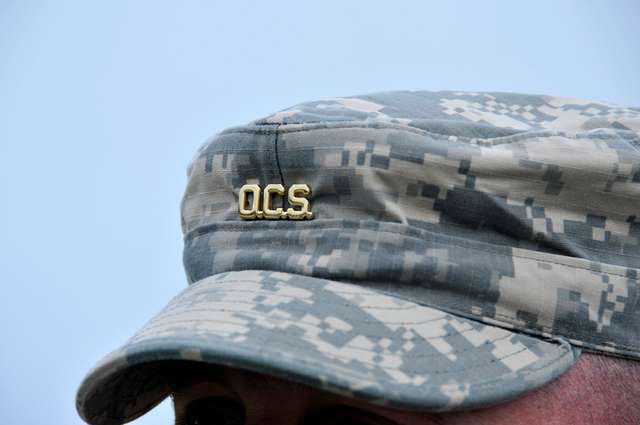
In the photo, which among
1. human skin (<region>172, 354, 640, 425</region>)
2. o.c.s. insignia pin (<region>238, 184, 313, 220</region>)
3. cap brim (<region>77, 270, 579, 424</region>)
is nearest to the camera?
cap brim (<region>77, 270, 579, 424</region>)

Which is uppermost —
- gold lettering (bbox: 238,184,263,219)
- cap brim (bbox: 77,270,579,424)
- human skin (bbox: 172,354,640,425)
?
gold lettering (bbox: 238,184,263,219)

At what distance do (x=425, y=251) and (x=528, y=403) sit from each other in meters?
0.22

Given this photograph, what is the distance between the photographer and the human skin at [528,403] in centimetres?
89

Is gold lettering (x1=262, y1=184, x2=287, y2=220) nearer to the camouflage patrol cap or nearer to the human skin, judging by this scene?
the camouflage patrol cap

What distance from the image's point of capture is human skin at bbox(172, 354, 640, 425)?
894mm

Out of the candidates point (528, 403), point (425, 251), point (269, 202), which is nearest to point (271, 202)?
point (269, 202)

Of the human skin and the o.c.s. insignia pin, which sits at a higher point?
the o.c.s. insignia pin

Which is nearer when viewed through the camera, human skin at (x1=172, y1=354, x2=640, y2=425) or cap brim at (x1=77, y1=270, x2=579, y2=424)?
cap brim at (x1=77, y1=270, x2=579, y2=424)

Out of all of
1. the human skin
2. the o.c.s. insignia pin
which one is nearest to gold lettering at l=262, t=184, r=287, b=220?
the o.c.s. insignia pin

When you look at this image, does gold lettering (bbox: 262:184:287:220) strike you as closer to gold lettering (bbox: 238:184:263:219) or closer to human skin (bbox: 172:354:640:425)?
gold lettering (bbox: 238:184:263:219)

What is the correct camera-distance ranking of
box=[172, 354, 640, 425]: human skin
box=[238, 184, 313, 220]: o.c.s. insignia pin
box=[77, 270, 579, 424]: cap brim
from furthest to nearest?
box=[238, 184, 313, 220]: o.c.s. insignia pin < box=[172, 354, 640, 425]: human skin < box=[77, 270, 579, 424]: cap brim

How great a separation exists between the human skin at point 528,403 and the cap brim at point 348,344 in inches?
1.5

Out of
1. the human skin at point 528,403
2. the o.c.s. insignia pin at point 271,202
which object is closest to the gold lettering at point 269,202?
the o.c.s. insignia pin at point 271,202

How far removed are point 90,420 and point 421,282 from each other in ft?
1.94
